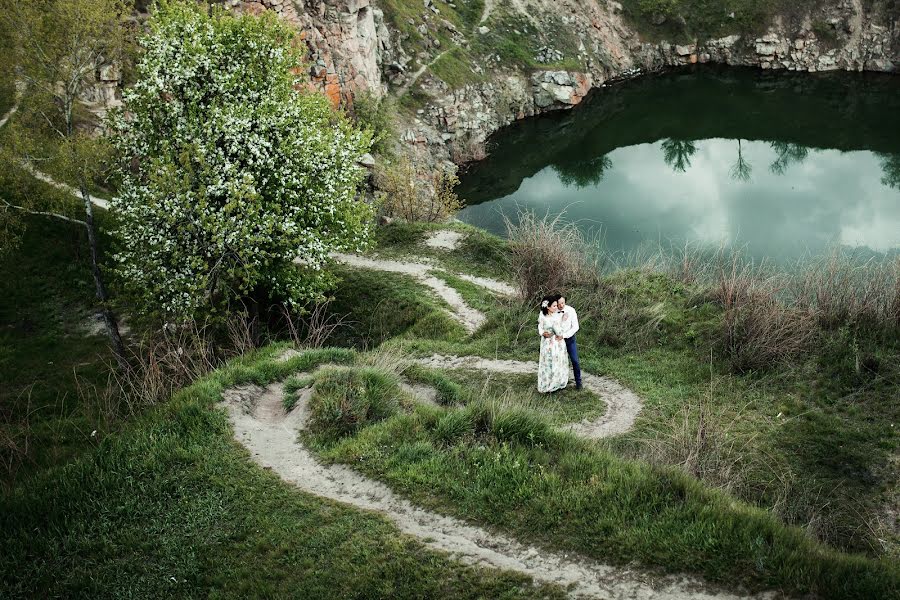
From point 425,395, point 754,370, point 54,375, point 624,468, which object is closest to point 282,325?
point 54,375

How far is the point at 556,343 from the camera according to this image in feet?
64.8

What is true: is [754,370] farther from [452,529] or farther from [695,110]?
[695,110]

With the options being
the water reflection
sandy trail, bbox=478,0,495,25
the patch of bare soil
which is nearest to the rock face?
the patch of bare soil

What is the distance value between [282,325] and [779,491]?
2131cm

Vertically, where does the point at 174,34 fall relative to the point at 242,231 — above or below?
above

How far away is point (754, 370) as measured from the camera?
20938mm

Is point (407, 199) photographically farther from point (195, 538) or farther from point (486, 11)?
point (486, 11)

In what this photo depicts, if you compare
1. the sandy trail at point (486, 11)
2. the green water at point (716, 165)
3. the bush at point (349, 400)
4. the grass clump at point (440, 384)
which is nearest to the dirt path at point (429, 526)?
the bush at point (349, 400)

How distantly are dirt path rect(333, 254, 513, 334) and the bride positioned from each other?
7.01m

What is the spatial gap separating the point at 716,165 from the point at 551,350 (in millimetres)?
47523

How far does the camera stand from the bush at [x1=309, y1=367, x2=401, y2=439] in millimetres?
14688

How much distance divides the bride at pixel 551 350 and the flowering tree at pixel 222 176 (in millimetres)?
11052

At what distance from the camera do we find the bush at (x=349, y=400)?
14.7 metres

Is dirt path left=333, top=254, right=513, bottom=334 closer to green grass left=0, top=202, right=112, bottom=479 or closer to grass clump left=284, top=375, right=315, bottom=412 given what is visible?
→ grass clump left=284, top=375, right=315, bottom=412
